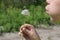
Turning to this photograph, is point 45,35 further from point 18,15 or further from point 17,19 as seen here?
point 18,15

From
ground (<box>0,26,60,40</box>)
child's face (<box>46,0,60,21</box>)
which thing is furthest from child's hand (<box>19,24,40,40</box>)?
ground (<box>0,26,60,40</box>)

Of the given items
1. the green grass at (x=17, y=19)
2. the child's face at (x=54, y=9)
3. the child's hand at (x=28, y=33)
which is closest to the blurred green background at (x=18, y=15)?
the green grass at (x=17, y=19)

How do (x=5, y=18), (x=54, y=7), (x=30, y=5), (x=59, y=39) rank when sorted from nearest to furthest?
(x=54, y=7), (x=59, y=39), (x=5, y=18), (x=30, y=5)

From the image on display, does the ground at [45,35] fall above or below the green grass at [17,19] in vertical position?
below

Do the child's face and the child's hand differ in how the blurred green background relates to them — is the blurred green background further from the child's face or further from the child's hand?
the child's face

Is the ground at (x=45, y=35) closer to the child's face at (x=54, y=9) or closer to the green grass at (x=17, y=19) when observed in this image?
the green grass at (x=17, y=19)

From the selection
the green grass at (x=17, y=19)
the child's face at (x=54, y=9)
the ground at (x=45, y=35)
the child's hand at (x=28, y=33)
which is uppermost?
the green grass at (x=17, y=19)

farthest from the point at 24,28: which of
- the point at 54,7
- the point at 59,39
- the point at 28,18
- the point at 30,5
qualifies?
the point at 30,5

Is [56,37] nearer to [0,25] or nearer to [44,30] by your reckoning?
[44,30]
